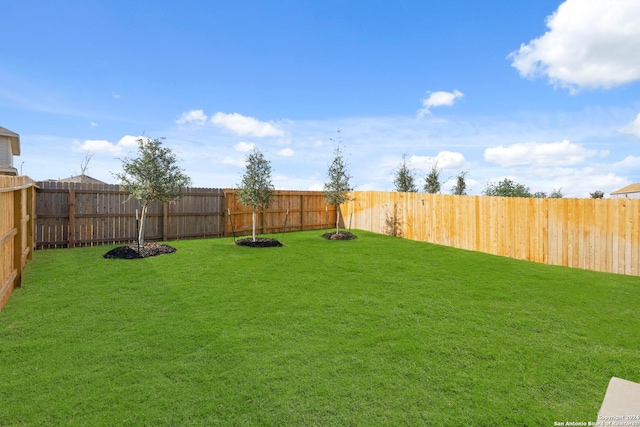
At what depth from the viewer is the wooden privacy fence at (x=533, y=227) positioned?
870 cm

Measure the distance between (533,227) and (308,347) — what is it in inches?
348

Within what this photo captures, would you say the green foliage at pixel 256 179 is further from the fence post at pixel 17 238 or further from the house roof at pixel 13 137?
the house roof at pixel 13 137

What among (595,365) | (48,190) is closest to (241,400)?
(595,365)

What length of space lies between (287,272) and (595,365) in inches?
214

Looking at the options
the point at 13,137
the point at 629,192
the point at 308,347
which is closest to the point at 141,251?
the point at 308,347

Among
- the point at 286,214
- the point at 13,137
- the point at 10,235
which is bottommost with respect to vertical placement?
the point at 10,235

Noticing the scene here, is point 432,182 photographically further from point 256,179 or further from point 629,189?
point 629,189

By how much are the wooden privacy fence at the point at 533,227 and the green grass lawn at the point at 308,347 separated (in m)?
1.43

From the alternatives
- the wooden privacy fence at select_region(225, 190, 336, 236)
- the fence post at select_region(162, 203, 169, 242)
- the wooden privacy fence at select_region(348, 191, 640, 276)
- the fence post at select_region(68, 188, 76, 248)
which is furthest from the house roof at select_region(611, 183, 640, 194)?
the fence post at select_region(68, 188, 76, 248)

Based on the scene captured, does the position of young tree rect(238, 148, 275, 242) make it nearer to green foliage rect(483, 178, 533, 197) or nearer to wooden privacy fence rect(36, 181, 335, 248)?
wooden privacy fence rect(36, 181, 335, 248)

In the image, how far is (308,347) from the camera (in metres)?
4.16

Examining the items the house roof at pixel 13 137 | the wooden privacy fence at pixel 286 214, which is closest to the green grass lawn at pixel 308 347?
the wooden privacy fence at pixel 286 214

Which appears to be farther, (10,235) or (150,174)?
(150,174)

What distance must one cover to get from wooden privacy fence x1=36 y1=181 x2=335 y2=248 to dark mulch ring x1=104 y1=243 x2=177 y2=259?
2478mm
